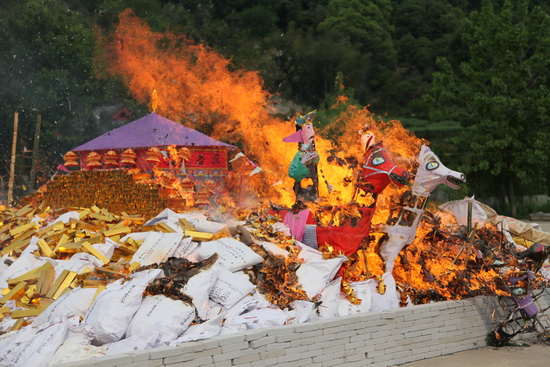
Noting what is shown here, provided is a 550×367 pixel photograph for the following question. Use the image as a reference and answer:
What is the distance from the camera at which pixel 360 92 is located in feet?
154

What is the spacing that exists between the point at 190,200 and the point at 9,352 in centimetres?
513

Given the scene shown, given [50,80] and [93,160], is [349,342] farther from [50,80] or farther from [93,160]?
[50,80]

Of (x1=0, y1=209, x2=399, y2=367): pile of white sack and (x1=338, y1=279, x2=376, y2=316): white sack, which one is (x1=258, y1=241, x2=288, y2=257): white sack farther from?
(x1=338, y1=279, x2=376, y2=316): white sack

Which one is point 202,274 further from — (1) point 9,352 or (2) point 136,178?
(2) point 136,178

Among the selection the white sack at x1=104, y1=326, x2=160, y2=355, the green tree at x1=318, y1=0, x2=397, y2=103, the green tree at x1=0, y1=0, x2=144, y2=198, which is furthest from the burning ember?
the green tree at x1=318, y1=0, x2=397, y2=103

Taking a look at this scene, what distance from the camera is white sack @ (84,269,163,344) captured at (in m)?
6.13

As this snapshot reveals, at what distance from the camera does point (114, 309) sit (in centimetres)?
623

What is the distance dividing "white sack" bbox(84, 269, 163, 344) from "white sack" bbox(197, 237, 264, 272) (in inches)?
43.7

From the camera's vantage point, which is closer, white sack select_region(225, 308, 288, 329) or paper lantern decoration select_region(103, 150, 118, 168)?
white sack select_region(225, 308, 288, 329)

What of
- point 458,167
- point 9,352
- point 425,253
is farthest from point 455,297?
point 458,167

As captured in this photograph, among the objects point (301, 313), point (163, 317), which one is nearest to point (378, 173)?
point (301, 313)

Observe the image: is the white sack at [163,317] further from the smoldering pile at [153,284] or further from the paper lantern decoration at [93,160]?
the paper lantern decoration at [93,160]

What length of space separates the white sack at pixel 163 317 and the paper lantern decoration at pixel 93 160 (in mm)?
6251

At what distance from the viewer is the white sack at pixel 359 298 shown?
7727mm
